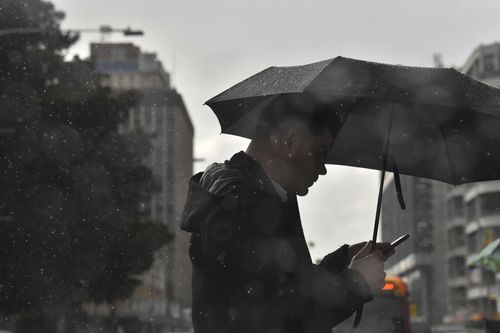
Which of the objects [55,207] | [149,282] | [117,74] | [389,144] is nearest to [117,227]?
[55,207]

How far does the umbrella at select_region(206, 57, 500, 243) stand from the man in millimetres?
373

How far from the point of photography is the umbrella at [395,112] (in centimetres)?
417

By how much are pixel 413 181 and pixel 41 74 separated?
348 feet

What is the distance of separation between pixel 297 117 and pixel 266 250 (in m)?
0.53

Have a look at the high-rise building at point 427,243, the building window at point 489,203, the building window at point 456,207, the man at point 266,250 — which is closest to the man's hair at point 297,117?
the man at point 266,250

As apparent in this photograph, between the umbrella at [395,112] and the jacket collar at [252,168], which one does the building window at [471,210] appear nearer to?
the umbrella at [395,112]

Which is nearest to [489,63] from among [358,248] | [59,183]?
[59,183]

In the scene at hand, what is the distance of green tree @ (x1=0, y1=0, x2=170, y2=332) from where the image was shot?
111 ft

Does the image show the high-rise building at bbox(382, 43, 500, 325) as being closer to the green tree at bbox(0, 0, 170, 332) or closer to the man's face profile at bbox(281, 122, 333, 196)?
the green tree at bbox(0, 0, 170, 332)

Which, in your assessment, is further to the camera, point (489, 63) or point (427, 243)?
point (427, 243)

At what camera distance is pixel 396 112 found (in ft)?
15.8

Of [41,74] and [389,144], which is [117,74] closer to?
[41,74]

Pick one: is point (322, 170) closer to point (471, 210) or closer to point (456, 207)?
point (471, 210)

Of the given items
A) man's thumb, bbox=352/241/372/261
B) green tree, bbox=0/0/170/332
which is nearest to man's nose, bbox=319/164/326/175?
man's thumb, bbox=352/241/372/261
